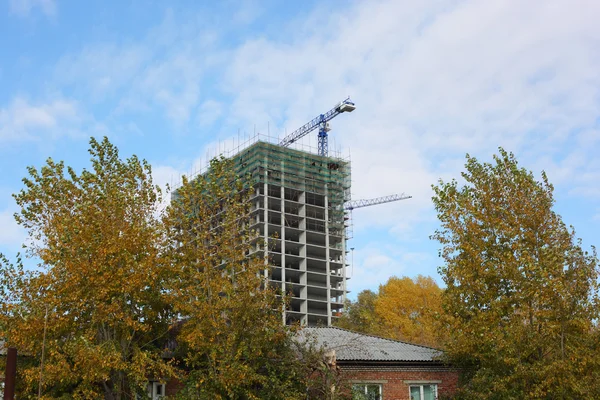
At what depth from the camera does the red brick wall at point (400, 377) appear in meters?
25.9

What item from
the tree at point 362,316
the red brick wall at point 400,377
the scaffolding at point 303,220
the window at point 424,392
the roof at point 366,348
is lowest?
the window at point 424,392

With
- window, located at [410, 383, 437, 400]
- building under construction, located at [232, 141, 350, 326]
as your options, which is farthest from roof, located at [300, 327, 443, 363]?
building under construction, located at [232, 141, 350, 326]

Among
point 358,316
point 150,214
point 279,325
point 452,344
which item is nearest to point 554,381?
point 452,344

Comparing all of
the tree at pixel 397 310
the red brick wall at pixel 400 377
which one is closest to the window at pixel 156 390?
the red brick wall at pixel 400 377

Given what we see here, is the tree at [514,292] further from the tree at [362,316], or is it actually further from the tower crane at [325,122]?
the tower crane at [325,122]

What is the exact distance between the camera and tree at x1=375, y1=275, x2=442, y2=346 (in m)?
63.0

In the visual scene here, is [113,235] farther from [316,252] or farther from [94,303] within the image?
[316,252]

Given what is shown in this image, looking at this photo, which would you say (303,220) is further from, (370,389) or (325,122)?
(370,389)

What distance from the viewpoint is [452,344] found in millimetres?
26047

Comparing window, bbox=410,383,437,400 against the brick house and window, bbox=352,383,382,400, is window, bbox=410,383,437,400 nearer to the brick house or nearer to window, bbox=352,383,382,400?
the brick house

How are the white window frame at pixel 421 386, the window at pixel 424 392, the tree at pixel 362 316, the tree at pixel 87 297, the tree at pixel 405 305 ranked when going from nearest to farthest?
the tree at pixel 87 297, the white window frame at pixel 421 386, the window at pixel 424 392, the tree at pixel 362 316, the tree at pixel 405 305

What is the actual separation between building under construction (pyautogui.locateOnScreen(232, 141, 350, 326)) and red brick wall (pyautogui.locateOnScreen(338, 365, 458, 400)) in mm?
69661

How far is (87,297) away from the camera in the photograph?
2298 centimetres

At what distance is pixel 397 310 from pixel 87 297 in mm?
50225
